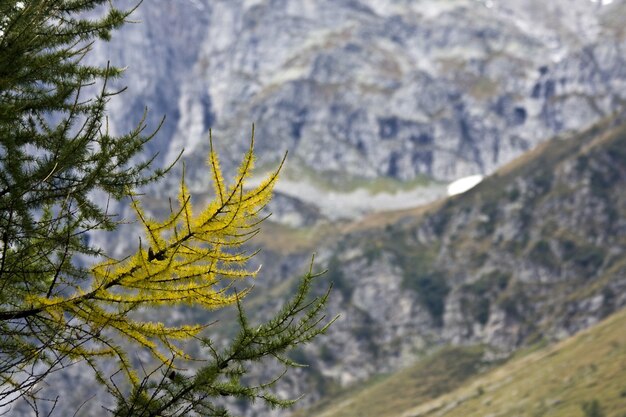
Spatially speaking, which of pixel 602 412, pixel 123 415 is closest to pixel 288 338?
pixel 123 415

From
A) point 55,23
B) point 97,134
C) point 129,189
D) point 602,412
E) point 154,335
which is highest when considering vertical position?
point 55,23

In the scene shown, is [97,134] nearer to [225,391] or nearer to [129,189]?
[129,189]

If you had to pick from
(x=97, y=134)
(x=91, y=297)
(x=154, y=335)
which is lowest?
(x=154, y=335)

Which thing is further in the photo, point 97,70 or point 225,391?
point 97,70

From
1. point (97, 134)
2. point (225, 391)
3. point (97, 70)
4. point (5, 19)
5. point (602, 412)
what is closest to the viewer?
point (225, 391)

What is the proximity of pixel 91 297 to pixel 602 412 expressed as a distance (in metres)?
211

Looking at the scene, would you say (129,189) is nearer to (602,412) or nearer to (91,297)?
(91,297)

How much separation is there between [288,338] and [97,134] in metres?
3.67

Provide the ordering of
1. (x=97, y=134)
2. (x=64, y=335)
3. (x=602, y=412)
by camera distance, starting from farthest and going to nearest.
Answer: (x=602, y=412), (x=97, y=134), (x=64, y=335)

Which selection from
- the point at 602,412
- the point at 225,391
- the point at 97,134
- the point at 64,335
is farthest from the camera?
the point at 602,412

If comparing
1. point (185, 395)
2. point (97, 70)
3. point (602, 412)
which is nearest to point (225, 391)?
point (185, 395)

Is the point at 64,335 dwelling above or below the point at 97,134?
below

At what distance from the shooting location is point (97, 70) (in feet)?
36.7

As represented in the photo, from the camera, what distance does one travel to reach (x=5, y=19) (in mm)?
10367
